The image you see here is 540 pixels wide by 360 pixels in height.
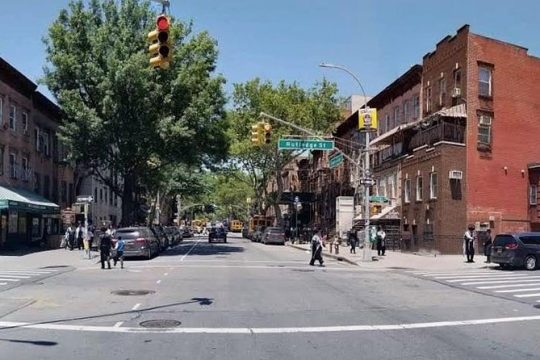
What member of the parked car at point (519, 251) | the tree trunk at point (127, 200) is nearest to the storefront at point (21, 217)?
the tree trunk at point (127, 200)

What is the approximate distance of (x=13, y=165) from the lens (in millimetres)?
40625

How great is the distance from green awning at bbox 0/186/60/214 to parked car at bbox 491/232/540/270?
2337 cm

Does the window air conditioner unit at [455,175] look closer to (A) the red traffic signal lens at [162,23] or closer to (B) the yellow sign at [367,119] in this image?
(B) the yellow sign at [367,119]

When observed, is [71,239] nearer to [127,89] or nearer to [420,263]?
[127,89]

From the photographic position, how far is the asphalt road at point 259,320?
9.52m

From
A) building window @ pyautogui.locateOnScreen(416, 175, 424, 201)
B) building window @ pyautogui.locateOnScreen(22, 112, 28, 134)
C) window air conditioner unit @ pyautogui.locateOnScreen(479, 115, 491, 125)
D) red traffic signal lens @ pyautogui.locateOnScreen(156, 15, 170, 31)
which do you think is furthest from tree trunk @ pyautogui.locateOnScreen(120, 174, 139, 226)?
red traffic signal lens @ pyautogui.locateOnScreen(156, 15, 170, 31)

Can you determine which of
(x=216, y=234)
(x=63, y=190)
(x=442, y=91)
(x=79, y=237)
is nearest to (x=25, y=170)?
(x=79, y=237)

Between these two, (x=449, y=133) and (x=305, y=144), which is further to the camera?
(x=449, y=133)

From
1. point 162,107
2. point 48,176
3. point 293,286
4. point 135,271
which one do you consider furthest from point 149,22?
point 293,286

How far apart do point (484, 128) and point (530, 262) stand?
13.0 m

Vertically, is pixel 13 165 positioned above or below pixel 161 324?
above

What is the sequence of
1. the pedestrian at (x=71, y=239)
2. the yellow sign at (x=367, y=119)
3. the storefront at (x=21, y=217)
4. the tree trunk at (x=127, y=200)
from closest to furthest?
the yellow sign at (x=367, y=119) < the storefront at (x=21, y=217) < the pedestrian at (x=71, y=239) < the tree trunk at (x=127, y=200)

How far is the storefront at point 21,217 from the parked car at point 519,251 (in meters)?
23.4

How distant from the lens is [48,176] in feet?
160
